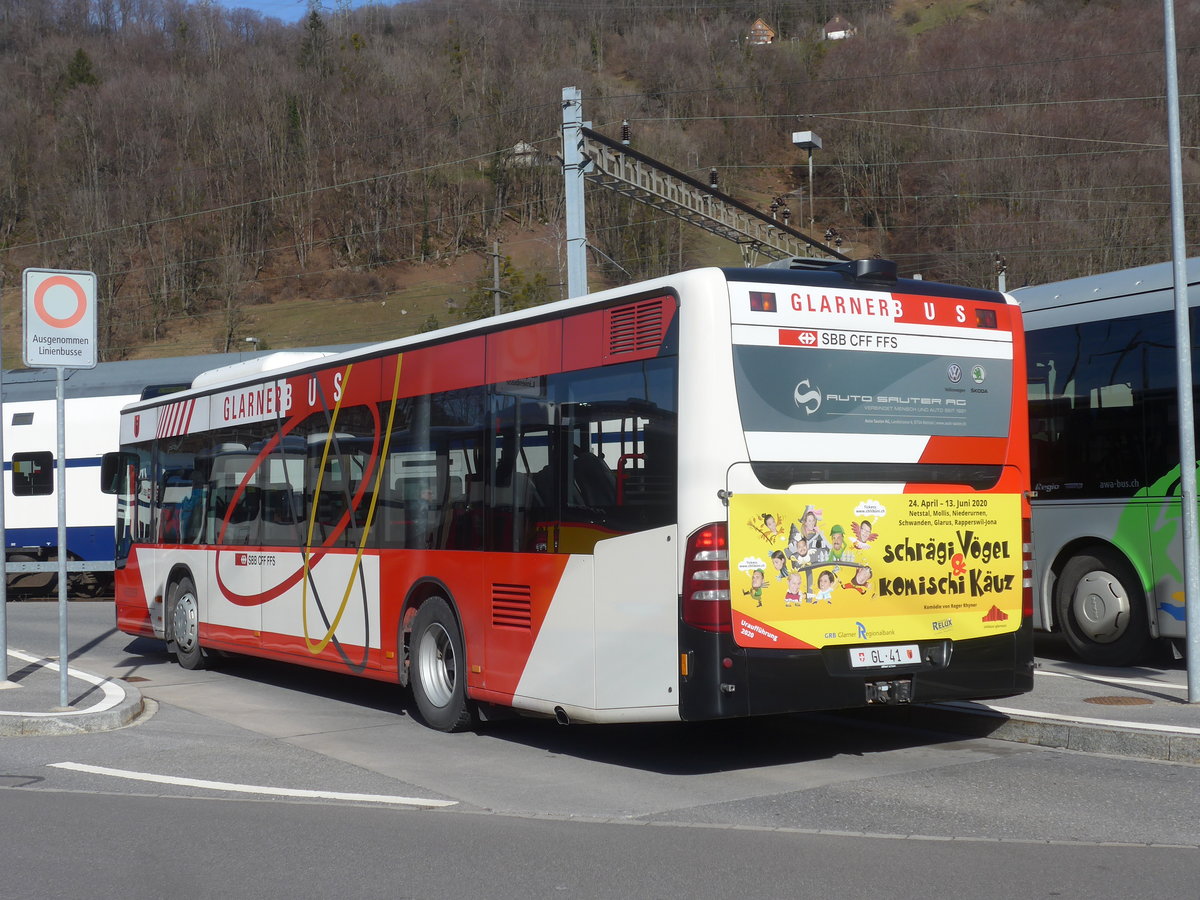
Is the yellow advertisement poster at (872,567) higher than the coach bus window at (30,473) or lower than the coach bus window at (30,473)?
lower

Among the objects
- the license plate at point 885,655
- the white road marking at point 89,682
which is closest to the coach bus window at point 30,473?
the white road marking at point 89,682

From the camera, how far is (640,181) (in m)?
22.9

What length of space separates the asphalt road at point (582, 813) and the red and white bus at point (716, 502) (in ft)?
1.74

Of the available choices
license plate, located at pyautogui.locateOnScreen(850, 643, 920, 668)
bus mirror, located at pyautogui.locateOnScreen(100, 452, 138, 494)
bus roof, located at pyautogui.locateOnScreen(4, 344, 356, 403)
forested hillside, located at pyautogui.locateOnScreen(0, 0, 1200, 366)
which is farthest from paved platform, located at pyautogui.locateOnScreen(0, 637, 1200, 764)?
forested hillside, located at pyautogui.locateOnScreen(0, 0, 1200, 366)

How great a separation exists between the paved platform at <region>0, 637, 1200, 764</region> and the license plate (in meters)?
1.34

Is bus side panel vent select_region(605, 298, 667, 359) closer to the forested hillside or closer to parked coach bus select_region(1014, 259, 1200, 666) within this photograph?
parked coach bus select_region(1014, 259, 1200, 666)

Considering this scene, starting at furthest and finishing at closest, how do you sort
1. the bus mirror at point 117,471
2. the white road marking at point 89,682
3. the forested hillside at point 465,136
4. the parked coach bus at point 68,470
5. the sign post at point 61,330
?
the forested hillside at point 465,136, the parked coach bus at point 68,470, the bus mirror at point 117,471, the sign post at point 61,330, the white road marking at point 89,682

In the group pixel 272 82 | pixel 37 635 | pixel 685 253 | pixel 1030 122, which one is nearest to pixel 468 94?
pixel 272 82

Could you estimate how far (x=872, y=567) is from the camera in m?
8.02

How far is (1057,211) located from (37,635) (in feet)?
161

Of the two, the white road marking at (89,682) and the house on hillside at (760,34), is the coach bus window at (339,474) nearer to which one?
the white road marking at (89,682)

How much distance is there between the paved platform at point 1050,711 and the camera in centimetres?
841

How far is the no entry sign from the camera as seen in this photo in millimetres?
10719

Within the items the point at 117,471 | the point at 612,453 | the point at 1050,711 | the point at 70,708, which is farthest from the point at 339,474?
the point at 117,471
